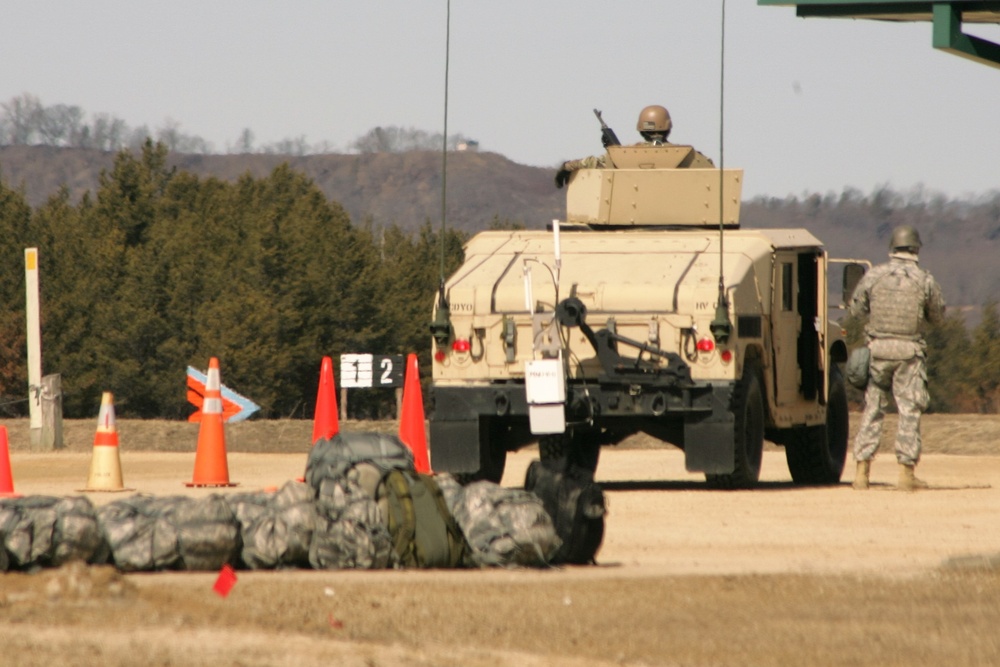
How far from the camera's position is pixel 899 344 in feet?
50.1

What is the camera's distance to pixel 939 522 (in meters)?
12.3

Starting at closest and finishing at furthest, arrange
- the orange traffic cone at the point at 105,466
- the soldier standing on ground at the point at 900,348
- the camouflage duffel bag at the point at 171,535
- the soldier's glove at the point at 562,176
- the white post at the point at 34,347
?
1. the camouflage duffel bag at the point at 171,535
2. the orange traffic cone at the point at 105,466
3. the soldier standing on ground at the point at 900,348
4. the soldier's glove at the point at 562,176
5. the white post at the point at 34,347

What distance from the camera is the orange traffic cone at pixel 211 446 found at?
1533cm

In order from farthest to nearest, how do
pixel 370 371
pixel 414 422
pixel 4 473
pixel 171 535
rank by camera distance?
pixel 370 371 → pixel 414 422 → pixel 4 473 → pixel 171 535

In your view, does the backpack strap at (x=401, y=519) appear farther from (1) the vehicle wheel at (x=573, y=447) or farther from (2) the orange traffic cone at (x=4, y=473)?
(1) the vehicle wheel at (x=573, y=447)

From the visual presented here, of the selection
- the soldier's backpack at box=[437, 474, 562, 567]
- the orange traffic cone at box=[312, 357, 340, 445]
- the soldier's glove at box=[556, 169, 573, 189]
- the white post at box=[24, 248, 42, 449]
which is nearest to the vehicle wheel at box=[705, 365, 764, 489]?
the soldier's glove at box=[556, 169, 573, 189]

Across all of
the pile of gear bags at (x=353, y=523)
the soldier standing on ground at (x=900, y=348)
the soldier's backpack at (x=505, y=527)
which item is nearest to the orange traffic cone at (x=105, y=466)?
the pile of gear bags at (x=353, y=523)

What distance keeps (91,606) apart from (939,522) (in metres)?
6.52

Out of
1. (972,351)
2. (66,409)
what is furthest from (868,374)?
(972,351)

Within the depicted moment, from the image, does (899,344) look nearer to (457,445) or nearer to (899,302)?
(899,302)

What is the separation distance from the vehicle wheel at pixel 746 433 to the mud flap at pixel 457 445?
75.5 inches

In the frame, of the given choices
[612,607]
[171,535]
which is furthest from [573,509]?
[171,535]

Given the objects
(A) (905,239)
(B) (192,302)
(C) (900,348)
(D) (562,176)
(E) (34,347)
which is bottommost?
(B) (192,302)

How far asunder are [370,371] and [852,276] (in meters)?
6.29
